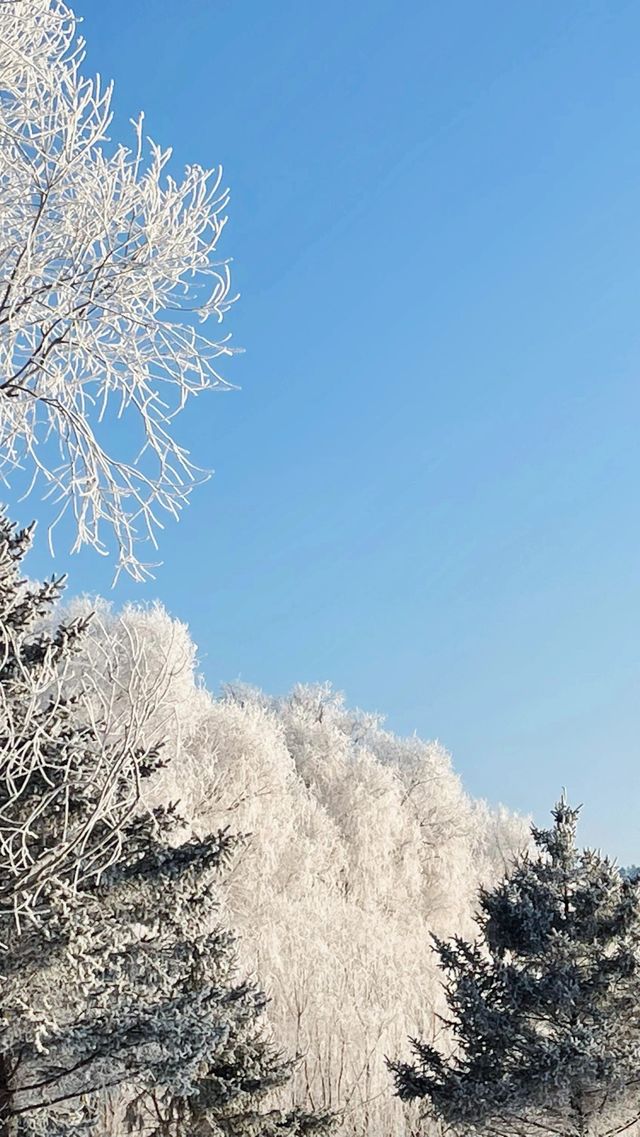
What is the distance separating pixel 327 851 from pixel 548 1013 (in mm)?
24901

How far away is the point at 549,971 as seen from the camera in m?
9.31

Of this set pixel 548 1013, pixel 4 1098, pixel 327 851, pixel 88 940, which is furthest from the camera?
pixel 327 851

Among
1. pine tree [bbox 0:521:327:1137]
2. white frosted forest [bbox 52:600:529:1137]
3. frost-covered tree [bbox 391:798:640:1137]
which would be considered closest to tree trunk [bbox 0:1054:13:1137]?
pine tree [bbox 0:521:327:1137]

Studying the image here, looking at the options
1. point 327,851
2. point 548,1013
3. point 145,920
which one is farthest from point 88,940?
point 327,851

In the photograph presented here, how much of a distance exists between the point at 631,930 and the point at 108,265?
7.10 meters

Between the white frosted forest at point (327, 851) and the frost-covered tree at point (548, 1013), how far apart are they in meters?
2.47

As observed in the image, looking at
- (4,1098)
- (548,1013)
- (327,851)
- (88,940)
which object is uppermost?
(327,851)

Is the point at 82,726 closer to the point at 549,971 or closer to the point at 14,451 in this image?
the point at 14,451

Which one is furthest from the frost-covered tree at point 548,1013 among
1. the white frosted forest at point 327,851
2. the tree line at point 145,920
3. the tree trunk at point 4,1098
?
the tree trunk at point 4,1098

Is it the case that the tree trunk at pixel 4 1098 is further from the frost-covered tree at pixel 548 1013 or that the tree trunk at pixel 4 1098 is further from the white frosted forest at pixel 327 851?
the frost-covered tree at pixel 548 1013

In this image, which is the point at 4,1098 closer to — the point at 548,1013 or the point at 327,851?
the point at 548,1013

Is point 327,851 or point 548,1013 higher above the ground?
point 327,851

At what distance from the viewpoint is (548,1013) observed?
9305mm

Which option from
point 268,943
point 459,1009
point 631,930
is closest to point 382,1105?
point 459,1009
